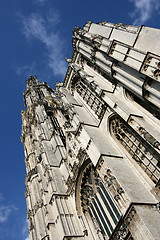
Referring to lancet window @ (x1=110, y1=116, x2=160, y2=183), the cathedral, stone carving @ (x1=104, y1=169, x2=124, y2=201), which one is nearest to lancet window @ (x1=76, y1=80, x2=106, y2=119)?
the cathedral

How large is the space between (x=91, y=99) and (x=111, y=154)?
7384mm

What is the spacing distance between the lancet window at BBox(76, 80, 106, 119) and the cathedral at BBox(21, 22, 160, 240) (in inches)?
2.8

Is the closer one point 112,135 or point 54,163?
point 112,135

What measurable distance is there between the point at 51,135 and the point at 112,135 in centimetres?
1030

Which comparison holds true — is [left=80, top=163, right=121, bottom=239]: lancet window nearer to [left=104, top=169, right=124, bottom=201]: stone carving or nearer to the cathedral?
the cathedral

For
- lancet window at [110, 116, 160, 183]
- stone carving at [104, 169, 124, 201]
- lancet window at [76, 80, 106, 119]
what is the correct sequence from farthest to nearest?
lancet window at [76, 80, 106, 119]
lancet window at [110, 116, 160, 183]
stone carving at [104, 169, 124, 201]

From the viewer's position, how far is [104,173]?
1034 cm

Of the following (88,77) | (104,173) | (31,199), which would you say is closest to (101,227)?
(104,173)

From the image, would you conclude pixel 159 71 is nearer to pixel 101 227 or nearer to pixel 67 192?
pixel 101 227

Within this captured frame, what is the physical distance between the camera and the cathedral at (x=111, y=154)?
29.2 feet

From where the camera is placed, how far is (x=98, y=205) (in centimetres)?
1244

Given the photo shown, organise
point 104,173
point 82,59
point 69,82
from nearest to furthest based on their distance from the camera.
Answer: point 104,173 → point 82,59 → point 69,82

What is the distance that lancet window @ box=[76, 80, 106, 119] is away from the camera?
15.4 m

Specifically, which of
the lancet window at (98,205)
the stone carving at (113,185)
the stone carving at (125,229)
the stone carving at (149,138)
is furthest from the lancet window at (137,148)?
the lancet window at (98,205)
